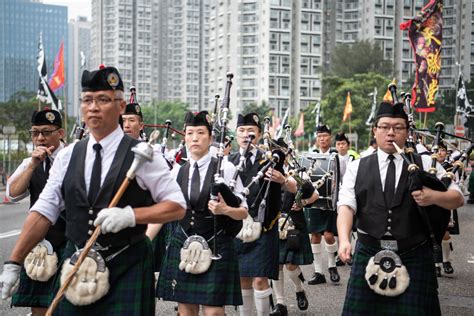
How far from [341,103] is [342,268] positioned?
50.1m

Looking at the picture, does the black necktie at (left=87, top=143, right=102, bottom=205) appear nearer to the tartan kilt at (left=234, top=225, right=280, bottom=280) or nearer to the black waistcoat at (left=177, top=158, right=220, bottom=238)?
the black waistcoat at (left=177, top=158, right=220, bottom=238)

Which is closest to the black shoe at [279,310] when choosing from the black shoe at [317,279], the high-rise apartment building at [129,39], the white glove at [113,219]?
the black shoe at [317,279]

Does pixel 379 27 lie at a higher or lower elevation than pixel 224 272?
higher

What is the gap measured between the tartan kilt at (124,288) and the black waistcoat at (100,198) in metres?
0.10

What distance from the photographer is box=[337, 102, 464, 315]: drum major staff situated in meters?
4.35

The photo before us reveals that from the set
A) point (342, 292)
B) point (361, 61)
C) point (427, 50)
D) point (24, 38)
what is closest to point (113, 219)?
point (342, 292)

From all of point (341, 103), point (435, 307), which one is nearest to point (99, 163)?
point (435, 307)

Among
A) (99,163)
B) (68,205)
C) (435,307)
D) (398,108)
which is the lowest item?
(435,307)

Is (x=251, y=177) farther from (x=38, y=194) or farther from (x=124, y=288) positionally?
(x=124, y=288)

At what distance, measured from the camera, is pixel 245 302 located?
19.2 ft

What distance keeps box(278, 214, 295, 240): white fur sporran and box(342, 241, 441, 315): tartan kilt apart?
2761 mm

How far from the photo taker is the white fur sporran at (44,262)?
15.4ft

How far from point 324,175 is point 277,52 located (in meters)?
90.1

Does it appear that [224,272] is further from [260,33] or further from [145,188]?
[260,33]
